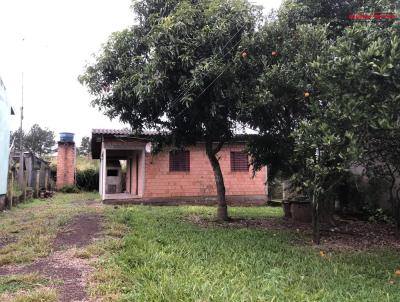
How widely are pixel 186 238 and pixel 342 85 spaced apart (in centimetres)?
398

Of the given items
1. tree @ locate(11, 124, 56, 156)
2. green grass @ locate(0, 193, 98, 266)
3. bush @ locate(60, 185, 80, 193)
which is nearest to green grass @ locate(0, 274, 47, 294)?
green grass @ locate(0, 193, 98, 266)

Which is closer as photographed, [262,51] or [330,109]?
[330,109]

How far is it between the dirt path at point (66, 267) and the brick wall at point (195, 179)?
846 centimetres

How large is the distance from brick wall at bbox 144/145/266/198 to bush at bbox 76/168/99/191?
1220cm

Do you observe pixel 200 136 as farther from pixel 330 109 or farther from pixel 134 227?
pixel 330 109

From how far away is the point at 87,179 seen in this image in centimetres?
2808

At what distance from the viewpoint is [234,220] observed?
1109 cm

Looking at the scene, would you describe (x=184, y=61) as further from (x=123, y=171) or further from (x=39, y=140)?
(x=39, y=140)

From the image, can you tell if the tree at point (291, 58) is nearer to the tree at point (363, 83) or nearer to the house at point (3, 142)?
the tree at point (363, 83)

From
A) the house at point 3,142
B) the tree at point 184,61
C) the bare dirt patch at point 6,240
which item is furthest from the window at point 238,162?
the bare dirt patch at point 6,240

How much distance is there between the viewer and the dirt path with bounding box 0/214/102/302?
470 centimetres

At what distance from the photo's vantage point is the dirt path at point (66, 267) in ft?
15.4

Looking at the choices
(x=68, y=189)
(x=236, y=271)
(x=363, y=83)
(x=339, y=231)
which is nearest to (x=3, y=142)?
(x=339, y=231)

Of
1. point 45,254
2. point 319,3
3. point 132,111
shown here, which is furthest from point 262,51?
point 45,254
